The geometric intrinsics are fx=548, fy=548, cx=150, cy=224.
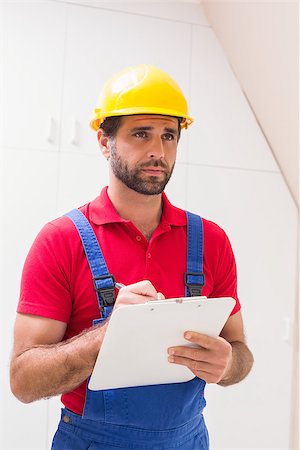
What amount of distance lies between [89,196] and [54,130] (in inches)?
12.9

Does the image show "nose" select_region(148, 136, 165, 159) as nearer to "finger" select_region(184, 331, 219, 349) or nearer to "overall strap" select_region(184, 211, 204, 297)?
"overall strap" select_region(184, 211, 204, 297)

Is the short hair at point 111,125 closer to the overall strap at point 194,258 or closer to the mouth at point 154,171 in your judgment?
the mouth at point 154,171

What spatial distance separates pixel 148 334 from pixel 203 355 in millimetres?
136

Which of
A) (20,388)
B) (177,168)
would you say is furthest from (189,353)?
(177,168)

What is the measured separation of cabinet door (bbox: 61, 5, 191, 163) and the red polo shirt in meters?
1.00

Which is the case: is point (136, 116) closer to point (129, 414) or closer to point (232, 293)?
point (232, 293)

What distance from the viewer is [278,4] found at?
86.4 inches

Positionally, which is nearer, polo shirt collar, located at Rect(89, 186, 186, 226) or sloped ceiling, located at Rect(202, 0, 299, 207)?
polo shirt collar, located at Rect(89, 186, 186, 226)

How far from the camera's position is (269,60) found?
241 centimetres

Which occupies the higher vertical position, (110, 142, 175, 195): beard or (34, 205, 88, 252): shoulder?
(110, 142, 175, 195): beard

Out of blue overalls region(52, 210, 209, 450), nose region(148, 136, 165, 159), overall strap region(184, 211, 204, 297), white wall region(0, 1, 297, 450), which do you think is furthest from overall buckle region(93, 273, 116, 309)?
white wall region(0, 1, 297, 450)

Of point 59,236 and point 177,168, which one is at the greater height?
point 177,168

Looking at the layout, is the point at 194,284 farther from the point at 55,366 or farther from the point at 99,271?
the point at 55,366

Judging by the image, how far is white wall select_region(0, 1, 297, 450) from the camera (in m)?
2.37
